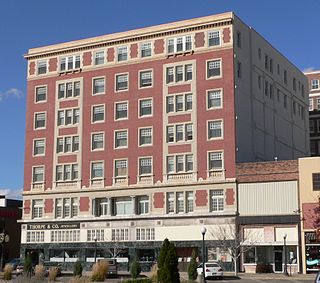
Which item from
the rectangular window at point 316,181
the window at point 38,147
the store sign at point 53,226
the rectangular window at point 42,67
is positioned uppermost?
the rectangular window at point 42,67

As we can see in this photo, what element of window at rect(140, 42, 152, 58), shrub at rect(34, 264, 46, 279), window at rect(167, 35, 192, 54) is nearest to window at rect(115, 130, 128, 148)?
window at rect(140, 42, 152, 58)

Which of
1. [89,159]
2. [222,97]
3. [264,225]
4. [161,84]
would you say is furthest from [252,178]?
[89,159]

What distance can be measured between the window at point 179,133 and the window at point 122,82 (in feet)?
25.4

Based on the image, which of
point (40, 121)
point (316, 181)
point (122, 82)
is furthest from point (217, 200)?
point (40, 121)

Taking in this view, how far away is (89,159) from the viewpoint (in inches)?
2889

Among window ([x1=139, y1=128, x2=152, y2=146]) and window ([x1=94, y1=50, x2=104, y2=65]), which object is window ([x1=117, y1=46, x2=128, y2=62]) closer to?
window ([x1=94, y1=50, x2=104, y2=65])

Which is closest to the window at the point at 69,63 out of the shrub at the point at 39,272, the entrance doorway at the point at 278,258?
the entrance doorway at the point at 278,258

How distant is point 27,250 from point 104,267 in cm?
3075

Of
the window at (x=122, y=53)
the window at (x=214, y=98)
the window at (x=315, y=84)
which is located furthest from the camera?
the window at (x=315, y=84)

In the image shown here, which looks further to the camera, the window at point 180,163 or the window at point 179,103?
the window at point 179,103

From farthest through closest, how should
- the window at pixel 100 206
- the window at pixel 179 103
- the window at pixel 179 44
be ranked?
the window at pixel 100 206 < the window at pixel 179 44 < the window at pixel 179 103

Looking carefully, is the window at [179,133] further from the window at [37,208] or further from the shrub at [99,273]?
the shrub at [99,273]

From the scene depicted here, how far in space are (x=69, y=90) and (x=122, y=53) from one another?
25.9 ft

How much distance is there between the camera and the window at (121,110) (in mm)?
72375
